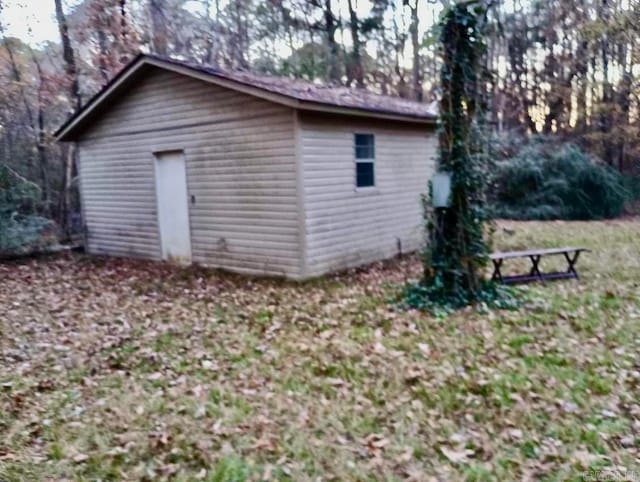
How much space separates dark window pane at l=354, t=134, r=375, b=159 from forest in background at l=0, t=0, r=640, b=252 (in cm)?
793

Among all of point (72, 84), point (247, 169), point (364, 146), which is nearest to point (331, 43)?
point (72, 84)

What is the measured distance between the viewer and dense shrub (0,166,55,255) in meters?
11.3

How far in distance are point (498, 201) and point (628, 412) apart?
47.0ft

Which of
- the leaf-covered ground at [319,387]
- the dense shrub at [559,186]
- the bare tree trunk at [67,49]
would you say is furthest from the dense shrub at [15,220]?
the dense shrub at [559,186]

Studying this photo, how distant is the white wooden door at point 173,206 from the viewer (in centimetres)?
1012

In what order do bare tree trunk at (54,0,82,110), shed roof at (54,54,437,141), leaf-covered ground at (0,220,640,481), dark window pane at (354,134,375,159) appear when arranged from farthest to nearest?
bare tree trunk at (54,0,82,110), dark window pane at (354,134,375,159), shed roof at (54,54,437,141), leaf-covered ground at (0,220,640,481)

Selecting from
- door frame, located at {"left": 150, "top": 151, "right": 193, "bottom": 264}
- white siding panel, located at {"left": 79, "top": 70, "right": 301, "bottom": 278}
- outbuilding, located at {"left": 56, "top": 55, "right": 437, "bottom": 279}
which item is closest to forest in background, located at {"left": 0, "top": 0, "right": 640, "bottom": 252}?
white siding panel, located at {"left": 79, "top": 70, "right": 301, "bottom": 278}

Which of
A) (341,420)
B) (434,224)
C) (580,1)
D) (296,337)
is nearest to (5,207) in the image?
(296,337)

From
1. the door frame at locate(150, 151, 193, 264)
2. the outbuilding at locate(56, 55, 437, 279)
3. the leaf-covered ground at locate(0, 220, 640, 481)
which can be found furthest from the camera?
the door frame at locate(150, 151, 193, 264)

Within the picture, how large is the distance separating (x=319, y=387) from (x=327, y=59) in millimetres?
17354

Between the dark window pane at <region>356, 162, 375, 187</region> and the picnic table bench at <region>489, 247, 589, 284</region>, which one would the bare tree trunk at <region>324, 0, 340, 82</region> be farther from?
the picnic table bench at <region>489, 247, 589, 284</region>

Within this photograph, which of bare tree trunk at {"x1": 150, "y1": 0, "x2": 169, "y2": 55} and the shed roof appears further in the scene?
bare tree trunk at {"x1": 150, "y1": 0, "x2": 169, "y2": 55}

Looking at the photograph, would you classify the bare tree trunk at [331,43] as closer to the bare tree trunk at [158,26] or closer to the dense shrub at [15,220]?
the bare tree trunk at [158,26]

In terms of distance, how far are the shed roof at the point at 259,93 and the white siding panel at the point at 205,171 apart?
11.5 inches
